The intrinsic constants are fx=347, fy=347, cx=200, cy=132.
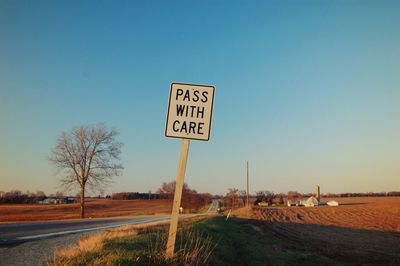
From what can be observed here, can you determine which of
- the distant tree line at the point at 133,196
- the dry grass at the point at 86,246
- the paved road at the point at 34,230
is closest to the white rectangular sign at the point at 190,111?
the dry grass at the point at 86,246

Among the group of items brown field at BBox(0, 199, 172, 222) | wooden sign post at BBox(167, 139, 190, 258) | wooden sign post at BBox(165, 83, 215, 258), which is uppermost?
wooden sign post at BBox(165, 83, 215, 258)

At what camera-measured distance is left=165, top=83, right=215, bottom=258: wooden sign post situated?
5.95m

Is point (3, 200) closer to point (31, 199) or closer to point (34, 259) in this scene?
point (31, 199)

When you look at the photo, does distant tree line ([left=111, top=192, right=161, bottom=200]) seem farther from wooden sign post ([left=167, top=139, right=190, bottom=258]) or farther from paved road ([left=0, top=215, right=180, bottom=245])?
wooden sign post ([left=167, top=139, right=190, bottom=258])

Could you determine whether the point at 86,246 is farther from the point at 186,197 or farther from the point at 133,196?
the point at 133,196

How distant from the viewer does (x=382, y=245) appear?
22203mm

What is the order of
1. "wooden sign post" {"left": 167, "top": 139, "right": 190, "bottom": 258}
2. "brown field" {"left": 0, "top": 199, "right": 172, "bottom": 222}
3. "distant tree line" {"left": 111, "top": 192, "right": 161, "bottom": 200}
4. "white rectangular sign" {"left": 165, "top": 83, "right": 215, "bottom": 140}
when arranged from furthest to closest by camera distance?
"distant tree line" {"left": 111, "top": 192, "right": 161, "bottom": 200} → "brown field" {"left": 0, "top": 199, "right": 172, "bottom": 222} → "white rectangular sign" {"left": 165, "top": 83, "right": 215, "bottom": 140} → "wooden sign post" {"left": 167, "top": 139, "right": 190, "bottom": 258}

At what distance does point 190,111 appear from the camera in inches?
239

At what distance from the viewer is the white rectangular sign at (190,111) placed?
597cm

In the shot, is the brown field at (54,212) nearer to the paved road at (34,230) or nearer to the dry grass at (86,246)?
the paved road at (34,230)

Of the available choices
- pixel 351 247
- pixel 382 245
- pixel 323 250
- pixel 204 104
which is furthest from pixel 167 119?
pixel 382 245

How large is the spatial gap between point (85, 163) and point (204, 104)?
31.5m

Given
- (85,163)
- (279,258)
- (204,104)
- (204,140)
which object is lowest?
(279,258)

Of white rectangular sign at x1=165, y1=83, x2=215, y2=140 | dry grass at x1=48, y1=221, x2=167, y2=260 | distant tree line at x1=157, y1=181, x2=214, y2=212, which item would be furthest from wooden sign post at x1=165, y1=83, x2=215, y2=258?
distant tree line at x1=157, y1=181, x2=214, y2=212
